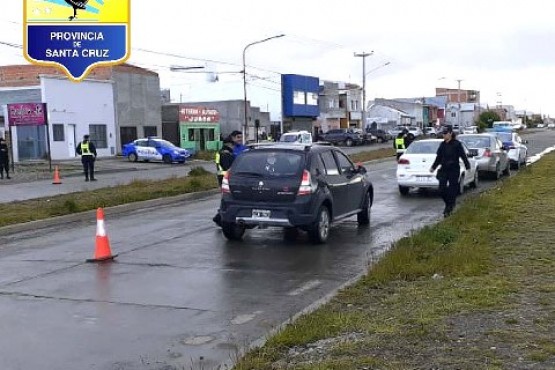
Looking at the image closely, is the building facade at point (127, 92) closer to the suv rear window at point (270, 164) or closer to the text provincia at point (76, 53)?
the text provincia at point (76, 53)

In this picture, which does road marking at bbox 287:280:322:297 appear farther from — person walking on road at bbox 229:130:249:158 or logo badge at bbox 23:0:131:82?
logo badge at bbox 23:0:131:82

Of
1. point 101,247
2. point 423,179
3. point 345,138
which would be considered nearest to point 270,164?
point 101,247

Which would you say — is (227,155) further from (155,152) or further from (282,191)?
(155,152)

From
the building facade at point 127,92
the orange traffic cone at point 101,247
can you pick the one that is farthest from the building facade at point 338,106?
the orange traffic cone at point 101,247

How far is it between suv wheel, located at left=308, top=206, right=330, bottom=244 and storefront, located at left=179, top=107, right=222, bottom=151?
47.1 metres

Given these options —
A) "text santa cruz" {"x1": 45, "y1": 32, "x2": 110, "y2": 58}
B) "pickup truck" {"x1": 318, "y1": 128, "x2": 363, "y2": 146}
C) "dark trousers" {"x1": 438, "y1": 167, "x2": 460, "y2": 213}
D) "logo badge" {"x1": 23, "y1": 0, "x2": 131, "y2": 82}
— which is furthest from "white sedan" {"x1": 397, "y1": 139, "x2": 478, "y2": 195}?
"pickup truck" {"x1": 318, "y1": 128, "x2": 363, "y2": 146}

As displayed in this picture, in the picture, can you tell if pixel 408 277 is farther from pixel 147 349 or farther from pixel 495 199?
pixel 495 199

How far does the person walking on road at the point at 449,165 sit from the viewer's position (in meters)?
13.0

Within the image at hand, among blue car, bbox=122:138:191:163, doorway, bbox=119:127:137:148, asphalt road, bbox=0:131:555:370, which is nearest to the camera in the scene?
asphalt road, bbox=0:131:555:370

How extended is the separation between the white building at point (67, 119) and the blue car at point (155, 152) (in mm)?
4715

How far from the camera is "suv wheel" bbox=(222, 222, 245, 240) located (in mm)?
11297

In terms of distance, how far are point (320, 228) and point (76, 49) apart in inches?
269

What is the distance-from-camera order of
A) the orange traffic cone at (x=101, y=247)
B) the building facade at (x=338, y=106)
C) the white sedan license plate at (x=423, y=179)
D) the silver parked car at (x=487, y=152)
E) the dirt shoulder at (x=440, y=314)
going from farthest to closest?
the building facade at (x=338, y=106) → the silver parked car at (x=487, y=152) → the white sedan license plate at (x=423, y=179) → the orange traffic cone at (x=101, y=247) → the dirt shoulder at (x=440, y=314)

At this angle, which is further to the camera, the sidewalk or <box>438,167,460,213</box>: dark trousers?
the sidewalk
